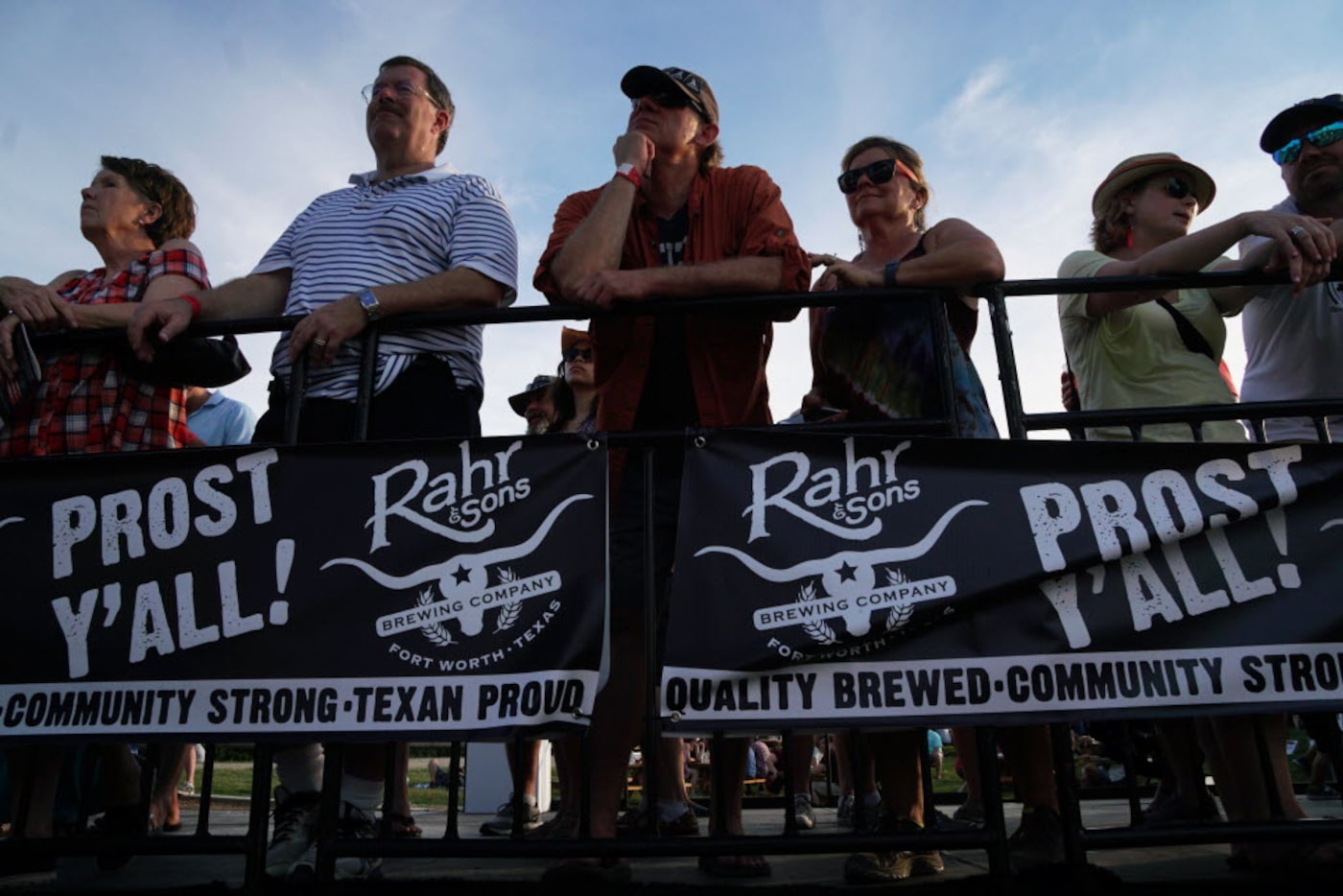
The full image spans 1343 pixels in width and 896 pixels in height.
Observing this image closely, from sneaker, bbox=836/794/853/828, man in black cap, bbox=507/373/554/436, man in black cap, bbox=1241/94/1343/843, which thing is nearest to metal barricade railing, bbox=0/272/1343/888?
man in black cap, bbox=1241/94/1343/843

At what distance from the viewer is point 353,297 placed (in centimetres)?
309

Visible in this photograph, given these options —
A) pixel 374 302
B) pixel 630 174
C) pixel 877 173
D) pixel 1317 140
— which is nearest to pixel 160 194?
pixel 374 302

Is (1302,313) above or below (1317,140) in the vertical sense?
below

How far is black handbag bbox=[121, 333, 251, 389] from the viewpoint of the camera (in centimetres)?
323

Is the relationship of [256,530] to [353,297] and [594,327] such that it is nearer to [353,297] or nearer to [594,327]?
[353,297]

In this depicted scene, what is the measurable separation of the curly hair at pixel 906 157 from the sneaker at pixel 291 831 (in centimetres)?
290

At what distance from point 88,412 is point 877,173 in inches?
115

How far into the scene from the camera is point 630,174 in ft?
10.9

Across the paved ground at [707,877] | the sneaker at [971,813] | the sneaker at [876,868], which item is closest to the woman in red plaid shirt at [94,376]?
the paved ground at [707,877]

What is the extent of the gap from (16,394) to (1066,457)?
3336 millimetres

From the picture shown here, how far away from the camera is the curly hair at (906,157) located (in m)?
3.76

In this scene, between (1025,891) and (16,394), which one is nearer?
(1025,891)

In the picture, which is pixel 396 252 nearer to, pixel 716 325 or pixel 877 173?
pixel 716 325

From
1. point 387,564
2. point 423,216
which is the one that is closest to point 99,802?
point 387,564
